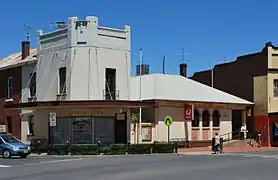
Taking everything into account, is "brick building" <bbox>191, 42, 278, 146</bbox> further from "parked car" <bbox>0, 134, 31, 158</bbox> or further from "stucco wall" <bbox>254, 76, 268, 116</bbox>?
"parked car" <bbox>0, 134, 31, 158</bbox>

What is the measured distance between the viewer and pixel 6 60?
50750 millimetres

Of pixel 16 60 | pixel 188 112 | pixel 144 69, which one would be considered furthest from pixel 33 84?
pixel 188 112

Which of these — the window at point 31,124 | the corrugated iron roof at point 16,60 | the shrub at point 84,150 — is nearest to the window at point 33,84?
the corrugated iron roof at point 16,60

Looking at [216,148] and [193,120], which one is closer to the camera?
[216,148]

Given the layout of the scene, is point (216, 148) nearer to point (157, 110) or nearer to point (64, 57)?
point (157, 110)

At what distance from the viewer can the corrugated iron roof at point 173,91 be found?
42.6 m

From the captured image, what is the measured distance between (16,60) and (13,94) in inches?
156

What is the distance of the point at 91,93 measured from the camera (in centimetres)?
3778

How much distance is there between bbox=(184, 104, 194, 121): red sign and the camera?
42375 millimetres

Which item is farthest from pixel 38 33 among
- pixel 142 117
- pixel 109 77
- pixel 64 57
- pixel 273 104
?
pixel 273 104

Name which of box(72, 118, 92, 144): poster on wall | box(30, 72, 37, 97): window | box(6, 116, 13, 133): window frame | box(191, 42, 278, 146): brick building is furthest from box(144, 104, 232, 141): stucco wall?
box(6, 116, 13, 133): window frame

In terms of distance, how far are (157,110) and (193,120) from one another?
13.6ft

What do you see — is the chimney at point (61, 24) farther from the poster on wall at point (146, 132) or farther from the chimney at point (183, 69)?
the chimney at point (183, 69)

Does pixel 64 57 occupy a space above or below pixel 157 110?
above
